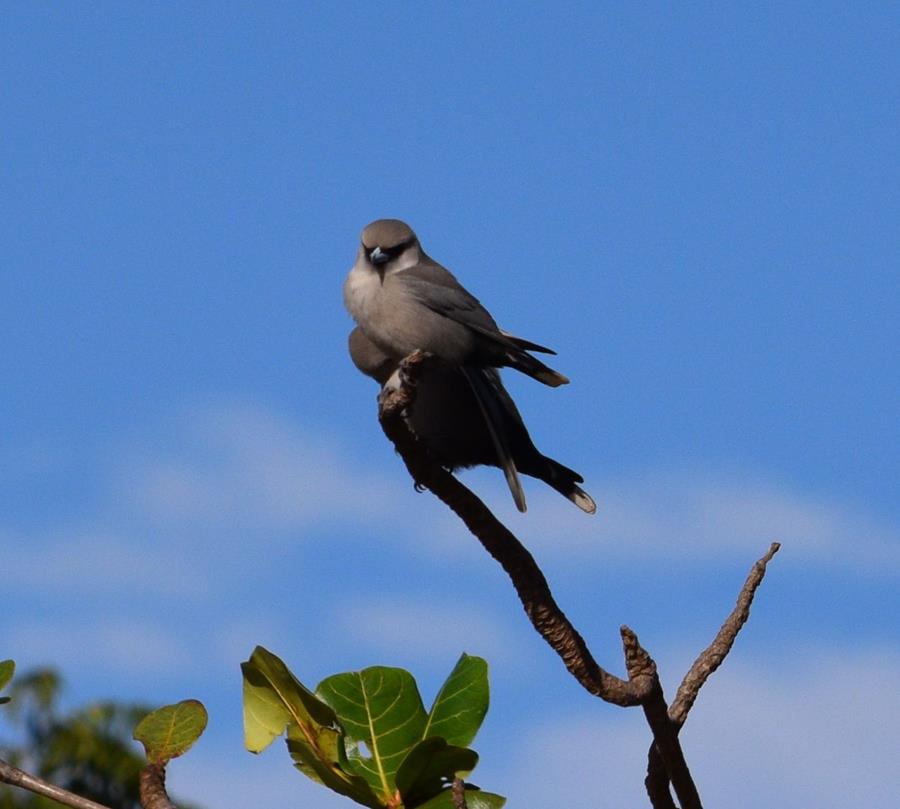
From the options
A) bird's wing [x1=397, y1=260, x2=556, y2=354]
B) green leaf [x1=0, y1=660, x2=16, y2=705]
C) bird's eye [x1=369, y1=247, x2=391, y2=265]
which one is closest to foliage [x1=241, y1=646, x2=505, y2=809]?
green leaf [x1=0, y1=660, x2=16, y2=705]

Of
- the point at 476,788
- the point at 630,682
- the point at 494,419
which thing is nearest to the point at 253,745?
the point at 476,788

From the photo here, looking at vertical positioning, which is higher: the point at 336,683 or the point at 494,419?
the point at 494,419

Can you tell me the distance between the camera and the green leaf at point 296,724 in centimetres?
278

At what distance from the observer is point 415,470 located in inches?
141

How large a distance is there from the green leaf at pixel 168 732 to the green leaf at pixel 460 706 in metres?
0.48

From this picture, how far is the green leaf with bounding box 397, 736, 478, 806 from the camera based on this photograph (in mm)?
2773

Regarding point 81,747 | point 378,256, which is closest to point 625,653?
point 378,256

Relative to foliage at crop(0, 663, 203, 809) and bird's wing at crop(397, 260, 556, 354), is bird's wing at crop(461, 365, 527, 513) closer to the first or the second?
bird's wing at crop(397, 260, 556, 354)

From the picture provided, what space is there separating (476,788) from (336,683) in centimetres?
34

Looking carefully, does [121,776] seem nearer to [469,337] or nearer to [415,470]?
[469,337]

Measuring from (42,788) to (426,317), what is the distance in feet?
10.8

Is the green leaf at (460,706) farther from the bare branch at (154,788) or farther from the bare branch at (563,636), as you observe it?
the bare branch at (154,788)

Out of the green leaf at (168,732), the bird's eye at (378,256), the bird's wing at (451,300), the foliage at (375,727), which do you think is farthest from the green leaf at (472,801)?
the bird's eye at (378,256)

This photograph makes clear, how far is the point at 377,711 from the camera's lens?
9.53ft
